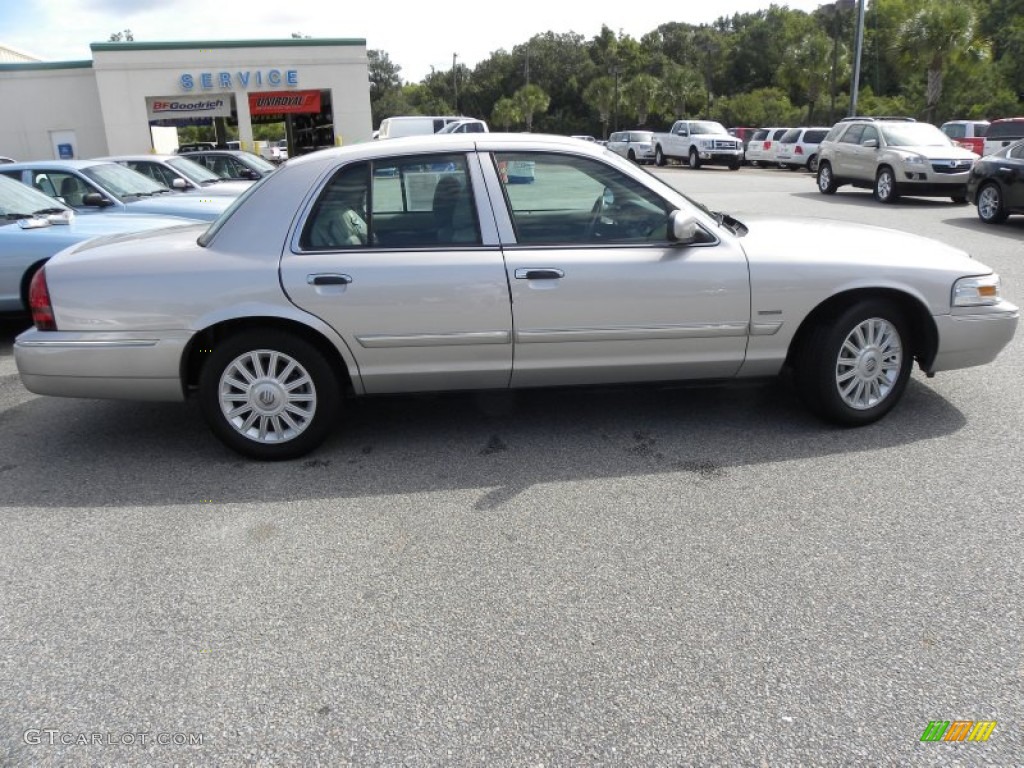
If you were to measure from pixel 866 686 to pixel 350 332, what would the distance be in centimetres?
281

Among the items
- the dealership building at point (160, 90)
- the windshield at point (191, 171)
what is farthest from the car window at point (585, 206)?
the dealership building at point (160, 90)

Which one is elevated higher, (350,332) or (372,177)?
(372,177)

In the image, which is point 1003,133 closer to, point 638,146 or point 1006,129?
point 1006,129

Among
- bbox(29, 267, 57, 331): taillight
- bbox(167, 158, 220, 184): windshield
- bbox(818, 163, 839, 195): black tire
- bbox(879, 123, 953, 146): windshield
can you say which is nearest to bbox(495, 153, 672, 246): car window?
bbox(29, 267, 57, 331): taillight

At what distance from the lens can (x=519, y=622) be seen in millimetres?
3006

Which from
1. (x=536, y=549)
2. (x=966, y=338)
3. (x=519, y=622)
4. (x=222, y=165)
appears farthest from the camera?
(x=222, y=165)

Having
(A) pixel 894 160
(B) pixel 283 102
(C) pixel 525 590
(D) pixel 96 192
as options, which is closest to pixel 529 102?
(B) pixel 283 102

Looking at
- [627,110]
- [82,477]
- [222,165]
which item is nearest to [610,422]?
[82,477]

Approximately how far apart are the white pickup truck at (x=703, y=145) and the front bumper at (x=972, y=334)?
3050 centimetres

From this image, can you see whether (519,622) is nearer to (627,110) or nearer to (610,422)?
(610,422)

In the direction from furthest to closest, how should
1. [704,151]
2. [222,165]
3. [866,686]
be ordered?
[704,151]
[222,165]
[866,686]

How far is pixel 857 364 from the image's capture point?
4.63 m

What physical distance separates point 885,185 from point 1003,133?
9.73 meters
